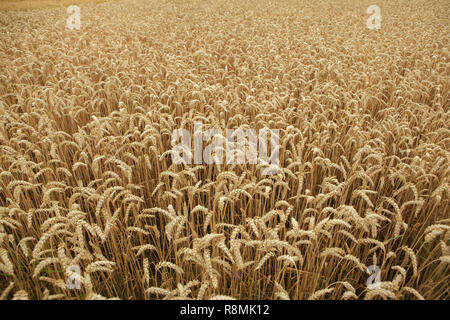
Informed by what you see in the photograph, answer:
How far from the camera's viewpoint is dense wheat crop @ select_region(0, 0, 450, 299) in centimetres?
195

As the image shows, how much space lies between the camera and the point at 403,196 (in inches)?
115

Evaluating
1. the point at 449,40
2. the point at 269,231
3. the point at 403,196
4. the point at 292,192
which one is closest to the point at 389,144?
the point at 403,196

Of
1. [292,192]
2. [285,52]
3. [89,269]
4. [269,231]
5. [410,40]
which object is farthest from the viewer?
[410,40]

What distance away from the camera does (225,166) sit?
3.11 meters

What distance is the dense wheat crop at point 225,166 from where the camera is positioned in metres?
1.95

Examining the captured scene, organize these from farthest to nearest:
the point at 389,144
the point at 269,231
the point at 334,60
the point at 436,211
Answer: the point at 334,60, the point at 389,144, the point at 436,211, the point at 269,231
